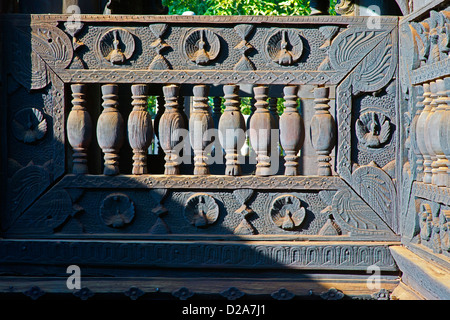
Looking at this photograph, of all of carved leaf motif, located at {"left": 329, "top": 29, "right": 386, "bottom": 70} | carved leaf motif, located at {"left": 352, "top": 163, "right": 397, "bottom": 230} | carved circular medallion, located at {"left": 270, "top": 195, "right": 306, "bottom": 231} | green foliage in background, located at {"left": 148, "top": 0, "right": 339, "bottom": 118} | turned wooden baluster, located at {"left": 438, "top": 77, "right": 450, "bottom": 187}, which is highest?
green foliage in background, located at {"left": 148, "top": 0, "right": 339, "bottom": 118}

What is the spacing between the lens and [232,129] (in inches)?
119

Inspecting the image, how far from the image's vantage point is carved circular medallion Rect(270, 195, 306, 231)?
3.10m

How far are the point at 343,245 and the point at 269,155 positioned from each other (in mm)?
673

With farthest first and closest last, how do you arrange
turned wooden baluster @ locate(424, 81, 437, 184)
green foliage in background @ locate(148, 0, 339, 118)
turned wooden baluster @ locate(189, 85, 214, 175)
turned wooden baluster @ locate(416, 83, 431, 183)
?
green foliage in background @ locate(148, 0, 339, 118) → turned wooden baluster @ locate(189, 85, 214, 175) → turned wooden baluster @ locate(416, 83, 431, 183) → turned wooden baluster @ locate(424, 81, 437, 184)

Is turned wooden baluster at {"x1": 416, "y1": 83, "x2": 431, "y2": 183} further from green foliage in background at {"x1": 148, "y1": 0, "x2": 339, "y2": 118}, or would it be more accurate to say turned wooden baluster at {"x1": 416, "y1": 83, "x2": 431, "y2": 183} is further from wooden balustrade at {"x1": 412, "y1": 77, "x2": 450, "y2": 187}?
green foliage in background at {"x1": 148, "y1": 0, "x2": 339, "y2": 118}

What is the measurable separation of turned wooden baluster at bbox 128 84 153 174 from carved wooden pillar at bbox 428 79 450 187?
5.07 ft

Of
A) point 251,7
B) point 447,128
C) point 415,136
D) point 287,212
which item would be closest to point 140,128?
point 287,212

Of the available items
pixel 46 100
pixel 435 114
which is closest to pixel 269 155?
pixel 435 114

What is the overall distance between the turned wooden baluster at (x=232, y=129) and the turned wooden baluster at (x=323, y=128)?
0.43 meters

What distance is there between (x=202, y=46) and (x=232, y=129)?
530mm

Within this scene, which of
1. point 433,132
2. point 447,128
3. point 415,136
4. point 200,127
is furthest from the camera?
point 200,127

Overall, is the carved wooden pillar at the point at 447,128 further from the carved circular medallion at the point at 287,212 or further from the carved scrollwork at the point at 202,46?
the carved scrollwork at the point at 202,46

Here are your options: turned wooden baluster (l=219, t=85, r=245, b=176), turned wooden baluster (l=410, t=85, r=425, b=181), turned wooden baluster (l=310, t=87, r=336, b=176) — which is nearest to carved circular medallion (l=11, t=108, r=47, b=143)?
turned wooden baluster (l=219, t=85, r=245, b=176)

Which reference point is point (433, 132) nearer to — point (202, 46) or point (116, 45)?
point (202, 46)
